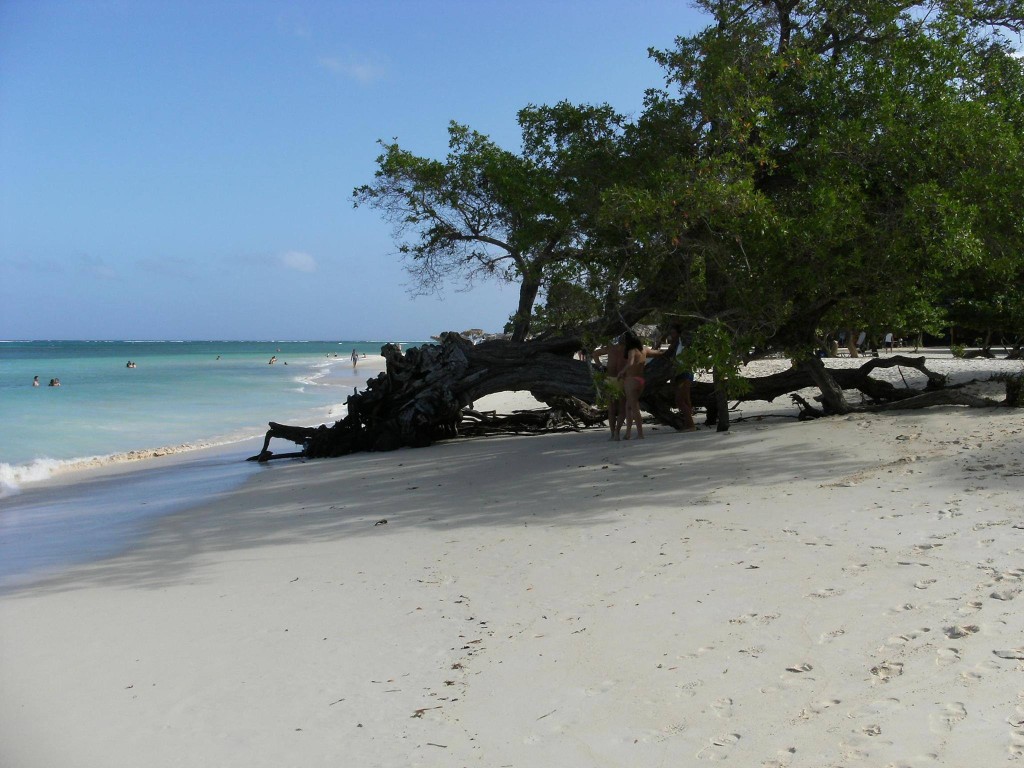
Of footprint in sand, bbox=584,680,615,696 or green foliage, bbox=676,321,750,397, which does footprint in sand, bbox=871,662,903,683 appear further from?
green foliage, bbox=676,321,750,397

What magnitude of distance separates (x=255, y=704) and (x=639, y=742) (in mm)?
1703

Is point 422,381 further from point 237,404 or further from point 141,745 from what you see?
point 237,404

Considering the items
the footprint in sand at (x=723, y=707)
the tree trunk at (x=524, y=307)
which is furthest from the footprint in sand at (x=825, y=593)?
the tree trunk at (x=524, y=307)

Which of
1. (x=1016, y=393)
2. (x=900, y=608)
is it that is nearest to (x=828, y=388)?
(x=1016, y=393)

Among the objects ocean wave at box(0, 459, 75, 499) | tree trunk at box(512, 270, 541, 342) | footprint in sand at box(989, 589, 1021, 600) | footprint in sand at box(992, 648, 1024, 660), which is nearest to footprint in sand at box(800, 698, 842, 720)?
footprint in sand at box(992, 648, 1024, 660)

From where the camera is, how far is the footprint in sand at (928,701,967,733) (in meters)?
2.73

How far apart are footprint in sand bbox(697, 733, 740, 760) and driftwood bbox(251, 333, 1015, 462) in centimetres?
839

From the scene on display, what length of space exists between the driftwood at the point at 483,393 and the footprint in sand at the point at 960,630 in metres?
7.62

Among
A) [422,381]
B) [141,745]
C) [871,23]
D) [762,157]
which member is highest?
[871,23]

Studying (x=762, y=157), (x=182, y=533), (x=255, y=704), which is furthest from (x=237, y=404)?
(x=255, y=704)

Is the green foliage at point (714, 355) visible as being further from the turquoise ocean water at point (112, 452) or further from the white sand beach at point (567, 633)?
the turquoise ocean water at point (112, 452)

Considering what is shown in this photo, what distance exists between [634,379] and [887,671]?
7.25 metres

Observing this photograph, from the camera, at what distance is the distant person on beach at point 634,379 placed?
10.3m

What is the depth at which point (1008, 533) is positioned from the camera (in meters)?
4.65
